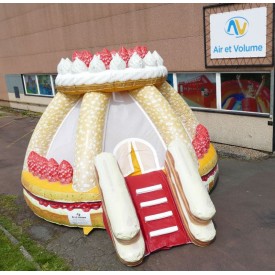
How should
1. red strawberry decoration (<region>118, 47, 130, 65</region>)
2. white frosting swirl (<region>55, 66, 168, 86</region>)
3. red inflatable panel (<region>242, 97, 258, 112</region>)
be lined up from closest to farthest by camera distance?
white frosting swirl (<region>55, 66, 168, 86</region>), red strawberry decoration (<region>118, 47, 130, 65</region>), red inflatable panel (<region>242, 97, 258, 112</region>)

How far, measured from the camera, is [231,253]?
6.51 m

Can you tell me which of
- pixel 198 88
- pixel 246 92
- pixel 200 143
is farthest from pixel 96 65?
pixel 198 88

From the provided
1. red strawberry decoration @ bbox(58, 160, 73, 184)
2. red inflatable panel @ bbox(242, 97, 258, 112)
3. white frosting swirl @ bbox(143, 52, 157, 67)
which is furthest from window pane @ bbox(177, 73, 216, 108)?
red strawberry decoration @ bbox(58, 160, 73, 184)

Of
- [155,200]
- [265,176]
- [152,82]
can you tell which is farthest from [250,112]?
[155,200]

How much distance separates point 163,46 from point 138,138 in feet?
21.7

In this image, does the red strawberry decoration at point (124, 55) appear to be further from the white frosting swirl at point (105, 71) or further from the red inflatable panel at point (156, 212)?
the red inflatable panel at point (156, 212)

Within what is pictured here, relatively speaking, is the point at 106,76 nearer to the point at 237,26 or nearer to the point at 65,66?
the point at 65,66

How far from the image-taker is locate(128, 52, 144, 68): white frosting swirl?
25.4ft

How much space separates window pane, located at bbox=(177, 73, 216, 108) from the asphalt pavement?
10.8 ft

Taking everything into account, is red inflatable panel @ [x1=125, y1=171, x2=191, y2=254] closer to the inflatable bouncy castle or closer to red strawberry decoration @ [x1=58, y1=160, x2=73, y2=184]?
the inflatable bouncy castle

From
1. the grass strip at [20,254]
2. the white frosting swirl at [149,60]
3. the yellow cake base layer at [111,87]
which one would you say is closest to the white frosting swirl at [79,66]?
the yellow cake base layer at [111,87]

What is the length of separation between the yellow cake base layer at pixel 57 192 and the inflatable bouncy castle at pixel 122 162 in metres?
0.02

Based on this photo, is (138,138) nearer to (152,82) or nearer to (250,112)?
(152,82)

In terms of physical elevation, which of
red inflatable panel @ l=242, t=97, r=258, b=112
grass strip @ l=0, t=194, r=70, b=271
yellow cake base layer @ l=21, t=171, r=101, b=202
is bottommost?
grass strip @ l=0, t=194, r=70, b=271
